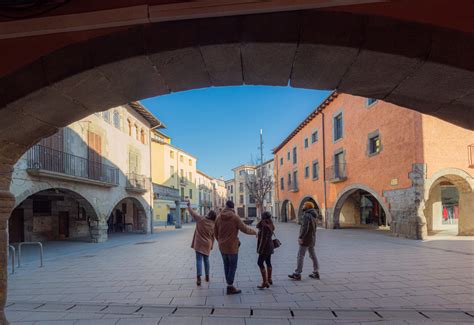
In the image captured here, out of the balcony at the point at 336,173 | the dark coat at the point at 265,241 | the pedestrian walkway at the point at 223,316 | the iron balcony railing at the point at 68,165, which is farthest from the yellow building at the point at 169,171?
the pedestrian walkway at the point at 223,316

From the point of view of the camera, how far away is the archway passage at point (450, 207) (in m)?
13.4

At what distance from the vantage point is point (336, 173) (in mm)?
19984

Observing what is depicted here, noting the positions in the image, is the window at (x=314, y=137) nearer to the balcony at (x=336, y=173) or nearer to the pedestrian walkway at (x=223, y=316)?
the balcony at (x=336, y=173)

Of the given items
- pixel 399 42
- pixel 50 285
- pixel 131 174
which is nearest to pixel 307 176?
pixel 131 174

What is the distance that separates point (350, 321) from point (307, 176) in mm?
23042

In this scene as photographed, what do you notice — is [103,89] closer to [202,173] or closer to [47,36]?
[47,36]

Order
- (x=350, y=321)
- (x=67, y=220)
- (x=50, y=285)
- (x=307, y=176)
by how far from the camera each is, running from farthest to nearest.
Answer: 1. (x=307, y=176)
2. (x=67, y=220)
3. (x=50, y=285)
4. (x=350, y=321)

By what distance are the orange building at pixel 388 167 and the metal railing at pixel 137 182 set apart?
12.4m

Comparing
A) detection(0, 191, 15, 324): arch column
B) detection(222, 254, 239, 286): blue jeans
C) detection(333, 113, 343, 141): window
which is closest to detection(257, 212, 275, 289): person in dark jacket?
detection(222, 254, 239, 286): blue jeans

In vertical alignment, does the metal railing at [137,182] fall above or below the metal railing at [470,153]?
below

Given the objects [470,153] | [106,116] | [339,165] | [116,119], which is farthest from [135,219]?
[470,153]

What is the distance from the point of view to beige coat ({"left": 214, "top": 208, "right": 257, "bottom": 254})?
17.1 ft

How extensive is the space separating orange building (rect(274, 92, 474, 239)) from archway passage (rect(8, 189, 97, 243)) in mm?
14226

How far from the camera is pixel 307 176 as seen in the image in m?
26.4
